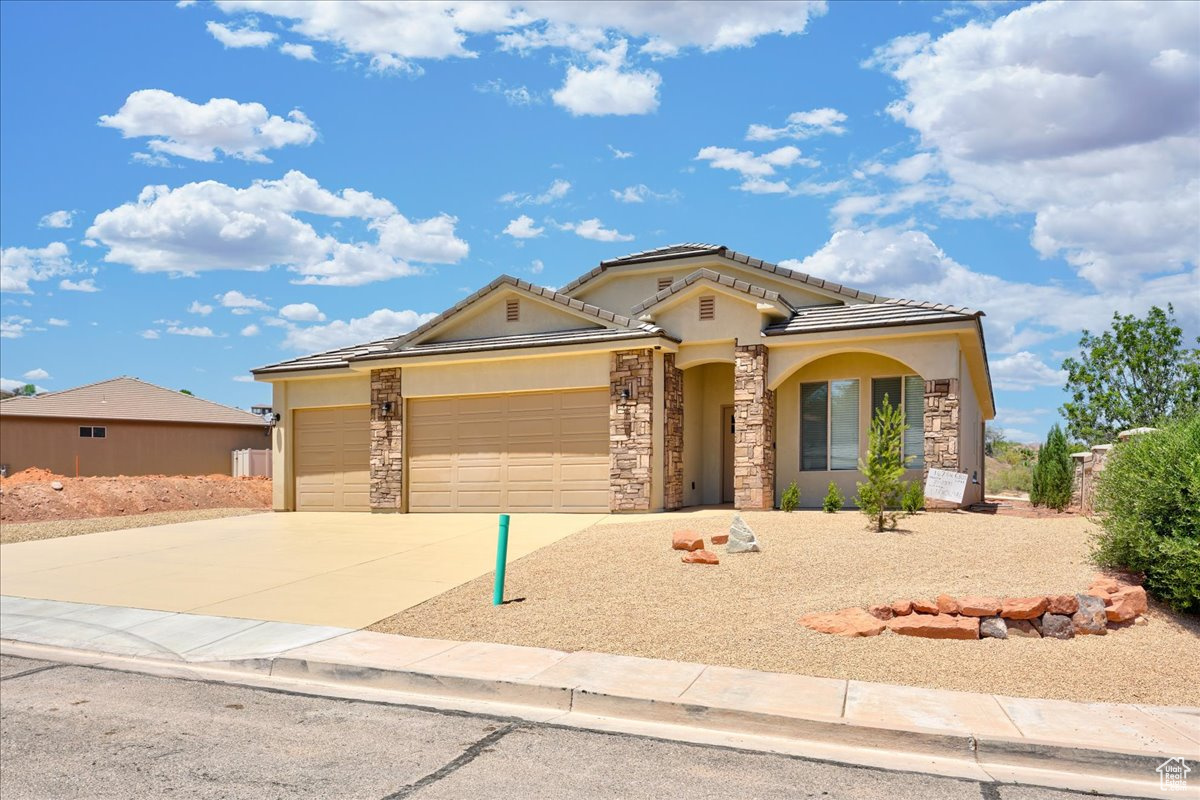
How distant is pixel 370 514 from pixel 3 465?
789 inches

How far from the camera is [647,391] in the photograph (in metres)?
17.8

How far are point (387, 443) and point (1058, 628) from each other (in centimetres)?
1535

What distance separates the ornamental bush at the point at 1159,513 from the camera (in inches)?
Answer: 354

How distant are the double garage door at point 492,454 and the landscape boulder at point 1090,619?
10.6 metres

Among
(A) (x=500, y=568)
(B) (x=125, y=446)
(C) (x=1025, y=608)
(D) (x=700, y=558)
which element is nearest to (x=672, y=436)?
(D) (x=700, y=558)

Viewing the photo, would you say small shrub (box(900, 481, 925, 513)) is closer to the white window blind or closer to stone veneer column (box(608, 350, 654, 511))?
the white window blind

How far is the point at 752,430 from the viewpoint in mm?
17891

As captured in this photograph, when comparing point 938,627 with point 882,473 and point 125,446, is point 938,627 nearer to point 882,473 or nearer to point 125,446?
point 882,473

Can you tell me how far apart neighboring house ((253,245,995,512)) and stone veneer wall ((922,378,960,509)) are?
0.03 m

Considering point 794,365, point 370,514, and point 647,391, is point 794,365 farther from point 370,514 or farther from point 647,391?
point 370,514

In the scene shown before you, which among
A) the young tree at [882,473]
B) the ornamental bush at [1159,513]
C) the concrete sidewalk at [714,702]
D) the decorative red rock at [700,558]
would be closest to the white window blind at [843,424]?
the young tree at [882,473]

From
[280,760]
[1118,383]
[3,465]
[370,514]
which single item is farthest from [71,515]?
[1118,383]

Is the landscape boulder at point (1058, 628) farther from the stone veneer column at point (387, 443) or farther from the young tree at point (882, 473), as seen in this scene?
the stone veneer column at point (387, 443)

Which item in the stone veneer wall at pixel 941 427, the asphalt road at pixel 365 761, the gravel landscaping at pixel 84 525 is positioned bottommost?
the asphalt road at pixel 365 761
